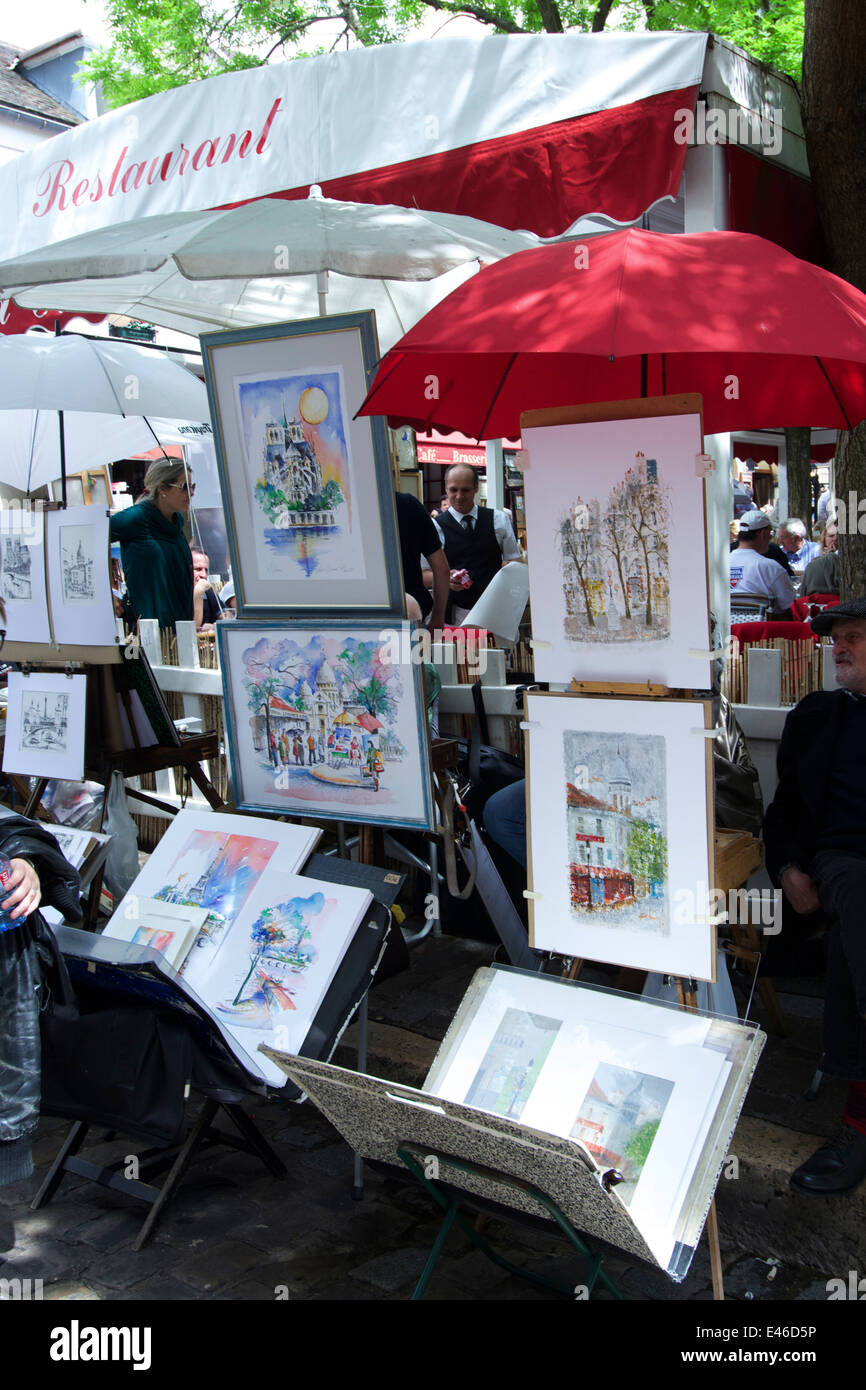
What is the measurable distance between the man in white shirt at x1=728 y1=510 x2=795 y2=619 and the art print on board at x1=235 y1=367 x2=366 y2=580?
14.9 feet

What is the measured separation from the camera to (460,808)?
4176 millimetres

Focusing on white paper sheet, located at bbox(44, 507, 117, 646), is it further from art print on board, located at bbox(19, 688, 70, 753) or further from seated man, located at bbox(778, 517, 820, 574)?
seated man, located at bbox(778, 517, 820, 574)

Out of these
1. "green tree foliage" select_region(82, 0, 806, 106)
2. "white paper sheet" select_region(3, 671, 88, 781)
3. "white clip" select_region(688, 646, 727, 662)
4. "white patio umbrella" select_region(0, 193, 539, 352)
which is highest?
"green tree foliage" select_region(82, 0, 806, 106)

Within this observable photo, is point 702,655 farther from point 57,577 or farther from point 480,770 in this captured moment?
point 57,577

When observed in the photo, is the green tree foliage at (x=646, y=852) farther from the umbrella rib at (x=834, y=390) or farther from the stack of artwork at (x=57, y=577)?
the stack of artwork at (x=57, y=577)

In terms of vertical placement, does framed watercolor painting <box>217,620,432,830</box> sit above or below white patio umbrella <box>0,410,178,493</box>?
below

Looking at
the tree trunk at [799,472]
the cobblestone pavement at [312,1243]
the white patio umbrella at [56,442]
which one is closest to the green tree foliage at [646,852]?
the cobblestone pavement at [312,1243]

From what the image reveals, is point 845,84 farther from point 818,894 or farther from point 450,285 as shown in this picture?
point 818,894

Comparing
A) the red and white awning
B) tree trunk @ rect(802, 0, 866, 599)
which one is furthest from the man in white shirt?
the red and white awning

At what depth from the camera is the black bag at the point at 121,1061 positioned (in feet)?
9.17

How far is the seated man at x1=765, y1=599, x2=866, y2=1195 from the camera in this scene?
2.85 meters

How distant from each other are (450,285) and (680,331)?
2788 millimetres

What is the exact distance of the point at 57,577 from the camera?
4758mm
